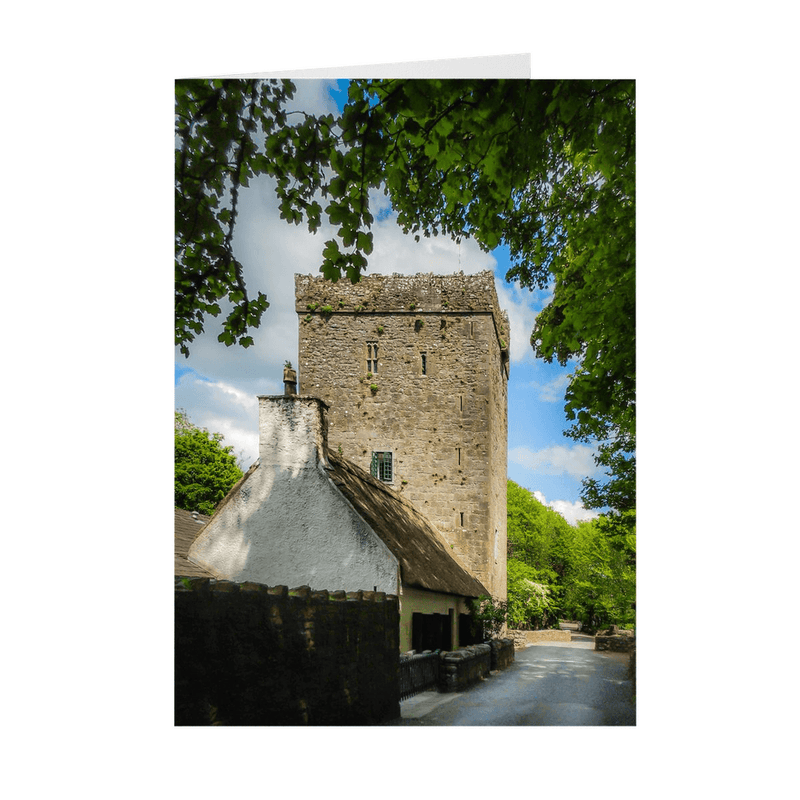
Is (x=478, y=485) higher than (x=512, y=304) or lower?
lower

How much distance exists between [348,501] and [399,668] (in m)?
2.23

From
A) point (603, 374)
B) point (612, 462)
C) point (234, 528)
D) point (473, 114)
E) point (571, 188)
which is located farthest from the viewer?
point (234, 528)

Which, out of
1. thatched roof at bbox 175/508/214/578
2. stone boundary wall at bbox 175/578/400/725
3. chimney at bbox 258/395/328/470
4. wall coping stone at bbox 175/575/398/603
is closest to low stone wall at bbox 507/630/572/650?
thatched roof at bbox 175/508/214/578

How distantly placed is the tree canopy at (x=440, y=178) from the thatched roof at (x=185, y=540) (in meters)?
2.90

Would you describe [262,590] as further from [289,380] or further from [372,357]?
[372,357]

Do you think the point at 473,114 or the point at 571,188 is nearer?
the point at 473,114

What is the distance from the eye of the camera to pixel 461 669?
8.71m

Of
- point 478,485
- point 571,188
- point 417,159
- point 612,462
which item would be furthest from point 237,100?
point 478,485

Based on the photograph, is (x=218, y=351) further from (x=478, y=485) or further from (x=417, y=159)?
(x=478, y=485)

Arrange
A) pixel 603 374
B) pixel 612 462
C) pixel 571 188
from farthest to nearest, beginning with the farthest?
Answer: pixel 612 462
pixel 571 188
pixel 603 374

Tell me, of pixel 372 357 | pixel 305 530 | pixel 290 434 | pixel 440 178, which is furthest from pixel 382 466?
pixel 440 178

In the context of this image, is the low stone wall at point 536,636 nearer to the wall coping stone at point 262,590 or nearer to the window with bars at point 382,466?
the window with bars at point 382,466
